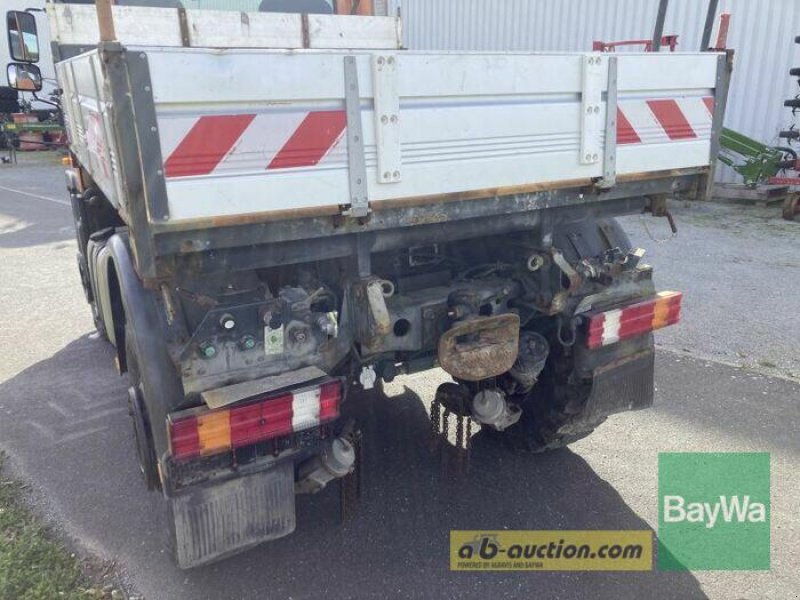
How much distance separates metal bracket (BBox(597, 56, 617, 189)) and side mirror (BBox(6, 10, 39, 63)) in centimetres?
358

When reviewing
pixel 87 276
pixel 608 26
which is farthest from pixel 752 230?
pixel 87 276

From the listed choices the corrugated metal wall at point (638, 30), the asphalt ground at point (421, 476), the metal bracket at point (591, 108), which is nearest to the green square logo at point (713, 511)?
the asphalt ground at point (421, 476)

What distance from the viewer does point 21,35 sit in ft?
13.5

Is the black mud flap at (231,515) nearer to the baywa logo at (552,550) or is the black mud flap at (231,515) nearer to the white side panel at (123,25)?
the baywa logo at (552,550)

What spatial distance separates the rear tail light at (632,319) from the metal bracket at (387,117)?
1.19m

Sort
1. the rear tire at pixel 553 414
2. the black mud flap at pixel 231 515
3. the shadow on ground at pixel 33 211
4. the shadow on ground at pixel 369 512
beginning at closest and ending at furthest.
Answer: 1. the black mud flap at pixel 231 515
2. the shadow on ground at pixel 369 512
3. the rear tire at pixel 553 414
4. the shadow on ground at pixel 33 211

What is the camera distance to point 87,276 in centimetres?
464

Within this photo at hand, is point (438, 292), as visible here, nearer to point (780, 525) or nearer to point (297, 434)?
point (297, 434)

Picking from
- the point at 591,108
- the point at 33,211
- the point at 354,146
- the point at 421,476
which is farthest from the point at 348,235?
the point at 33,211

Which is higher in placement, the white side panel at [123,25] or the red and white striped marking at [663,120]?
the white side panel at [123,25]

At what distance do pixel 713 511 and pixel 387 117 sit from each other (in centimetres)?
230

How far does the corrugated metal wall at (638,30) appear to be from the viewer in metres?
10.0

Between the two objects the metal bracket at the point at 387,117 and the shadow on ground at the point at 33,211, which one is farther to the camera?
the shadow on ground at the point at 33,211

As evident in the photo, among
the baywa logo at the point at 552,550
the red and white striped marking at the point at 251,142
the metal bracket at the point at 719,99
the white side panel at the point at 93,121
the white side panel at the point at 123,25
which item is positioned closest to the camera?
the red and white striped marking at the point at 251,142
